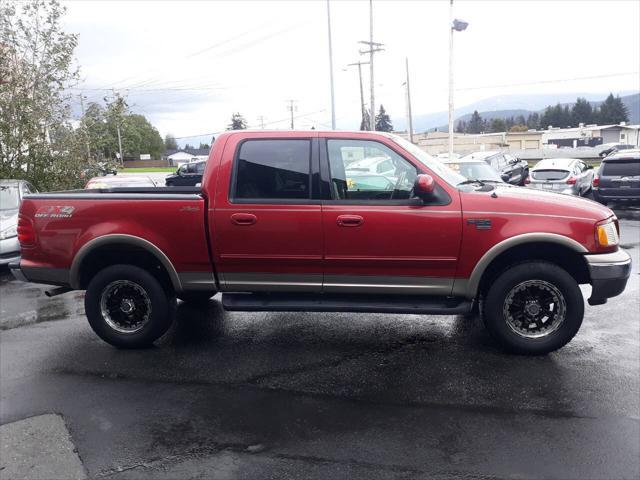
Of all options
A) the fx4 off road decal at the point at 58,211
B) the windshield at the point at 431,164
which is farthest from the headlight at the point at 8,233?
the windshield at the point at 431,164

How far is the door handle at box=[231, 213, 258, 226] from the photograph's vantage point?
15.9 ft

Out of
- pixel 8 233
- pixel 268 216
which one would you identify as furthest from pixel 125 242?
pixel 8 233

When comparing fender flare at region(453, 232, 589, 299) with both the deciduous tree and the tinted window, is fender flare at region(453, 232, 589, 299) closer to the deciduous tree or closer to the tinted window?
the tinted window

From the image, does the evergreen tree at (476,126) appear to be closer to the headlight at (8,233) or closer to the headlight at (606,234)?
the headlight at (8,233)

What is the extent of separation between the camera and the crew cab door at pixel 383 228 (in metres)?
4.68

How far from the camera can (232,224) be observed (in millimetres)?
4883

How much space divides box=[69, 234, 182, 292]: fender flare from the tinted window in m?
→ 0.91

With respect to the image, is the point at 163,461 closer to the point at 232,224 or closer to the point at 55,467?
the point at 55,467

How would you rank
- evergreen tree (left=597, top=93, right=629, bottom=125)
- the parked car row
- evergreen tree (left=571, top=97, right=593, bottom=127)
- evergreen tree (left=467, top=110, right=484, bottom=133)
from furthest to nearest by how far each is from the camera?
1. evergreen tree (left=467, top=110, right=484, bottom=133)
2. evergreen tree (left=571, top=97, right=593, bottom=127)
3. evergreen tree (left=597, top=93, right=629, bottom=125)
4. the parked car row

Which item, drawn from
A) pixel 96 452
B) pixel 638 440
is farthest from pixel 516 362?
pixel 96 452

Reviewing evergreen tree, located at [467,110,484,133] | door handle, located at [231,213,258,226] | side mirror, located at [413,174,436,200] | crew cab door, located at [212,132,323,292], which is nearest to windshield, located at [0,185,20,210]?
crew cab door, located at [212,132,323,292]

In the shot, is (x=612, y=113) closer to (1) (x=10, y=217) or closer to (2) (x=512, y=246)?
(1) (x=10, y=217)

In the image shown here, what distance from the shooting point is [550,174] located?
54.0 feet

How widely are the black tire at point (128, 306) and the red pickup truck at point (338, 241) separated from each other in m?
0.01
